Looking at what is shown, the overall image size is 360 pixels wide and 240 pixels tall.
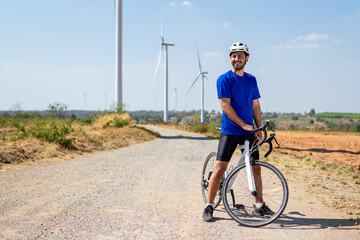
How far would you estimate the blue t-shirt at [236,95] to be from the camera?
451cm

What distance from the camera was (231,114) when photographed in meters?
4.42

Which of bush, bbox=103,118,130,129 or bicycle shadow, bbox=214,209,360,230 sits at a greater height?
bush, bbox=103,118,130,129

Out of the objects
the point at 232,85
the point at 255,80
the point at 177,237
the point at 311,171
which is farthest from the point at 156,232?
the point at 311,171

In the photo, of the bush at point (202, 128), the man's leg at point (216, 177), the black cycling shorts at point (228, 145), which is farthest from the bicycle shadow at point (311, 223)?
the bush at point (202, 128)

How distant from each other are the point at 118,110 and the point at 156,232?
18.7 metres

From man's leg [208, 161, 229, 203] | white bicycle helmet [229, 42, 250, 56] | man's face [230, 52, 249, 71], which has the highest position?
white bicycle helmet [229, 42, 250, 56]

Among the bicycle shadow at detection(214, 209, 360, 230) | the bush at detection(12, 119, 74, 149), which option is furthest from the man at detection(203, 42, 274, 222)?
the bush at detection(12, 119, 74, 149)

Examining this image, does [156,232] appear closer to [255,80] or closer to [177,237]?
[177,237]

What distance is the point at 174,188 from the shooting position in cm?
686

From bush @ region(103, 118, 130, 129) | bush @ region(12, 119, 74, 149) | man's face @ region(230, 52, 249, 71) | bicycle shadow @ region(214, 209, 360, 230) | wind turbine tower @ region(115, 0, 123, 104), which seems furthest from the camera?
wind turbine tower @ region(115, 0, 123, 104)

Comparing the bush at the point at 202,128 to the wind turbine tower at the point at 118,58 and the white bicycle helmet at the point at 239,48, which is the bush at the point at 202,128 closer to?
the wind turbine tower at the point at 118,58

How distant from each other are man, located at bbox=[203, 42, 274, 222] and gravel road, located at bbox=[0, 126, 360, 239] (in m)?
0.51

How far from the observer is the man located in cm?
452

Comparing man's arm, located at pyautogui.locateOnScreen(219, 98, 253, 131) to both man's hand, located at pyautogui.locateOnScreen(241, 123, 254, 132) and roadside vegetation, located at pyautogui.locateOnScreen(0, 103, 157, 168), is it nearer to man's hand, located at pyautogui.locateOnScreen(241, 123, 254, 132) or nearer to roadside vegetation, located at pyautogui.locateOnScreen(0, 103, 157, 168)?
man's hand, located at pyautogui.locateOnScreen(241, 123, 254, 132)
